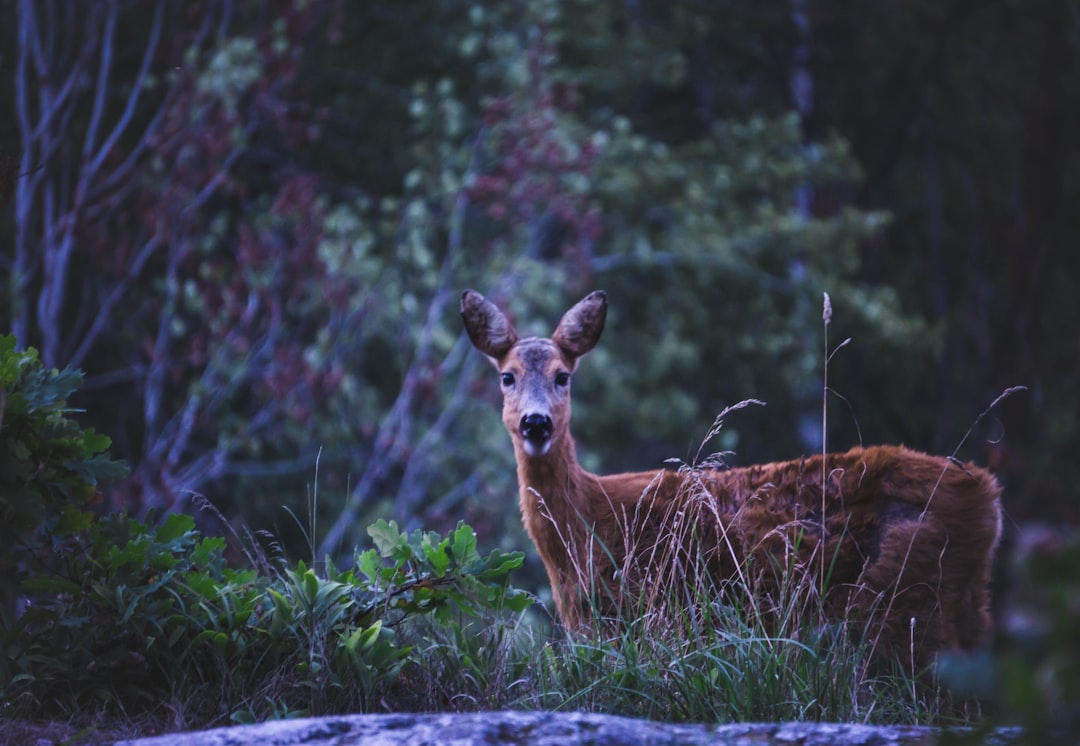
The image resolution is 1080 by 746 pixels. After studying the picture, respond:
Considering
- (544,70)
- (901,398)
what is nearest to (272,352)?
(544,70)

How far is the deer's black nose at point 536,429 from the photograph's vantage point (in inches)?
229

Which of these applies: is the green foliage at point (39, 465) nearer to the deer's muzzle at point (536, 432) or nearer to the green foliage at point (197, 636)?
the green foliage at point (197, 636)

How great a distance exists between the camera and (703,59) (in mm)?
18250

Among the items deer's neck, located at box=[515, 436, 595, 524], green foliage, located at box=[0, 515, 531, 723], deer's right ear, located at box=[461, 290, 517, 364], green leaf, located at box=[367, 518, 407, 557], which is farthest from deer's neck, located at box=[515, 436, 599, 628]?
green foliage, located at box=[0, 515, 531, 723]

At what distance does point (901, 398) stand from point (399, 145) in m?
7.82

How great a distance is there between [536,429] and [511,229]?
7.99m

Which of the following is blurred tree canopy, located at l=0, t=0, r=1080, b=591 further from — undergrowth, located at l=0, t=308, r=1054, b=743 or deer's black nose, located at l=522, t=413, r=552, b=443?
undergrowth, located at l=0, t=308, r=1054, b=743

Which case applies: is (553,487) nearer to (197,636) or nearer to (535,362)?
(535,362)

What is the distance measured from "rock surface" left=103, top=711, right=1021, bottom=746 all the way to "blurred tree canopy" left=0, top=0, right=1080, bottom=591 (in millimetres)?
6953

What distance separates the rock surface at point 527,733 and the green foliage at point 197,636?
66 cm

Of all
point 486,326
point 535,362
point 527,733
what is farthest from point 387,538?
point 486,326

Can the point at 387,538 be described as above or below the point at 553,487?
above

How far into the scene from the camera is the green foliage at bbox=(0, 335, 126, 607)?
3697 millimetres

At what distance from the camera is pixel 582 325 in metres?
6.41
